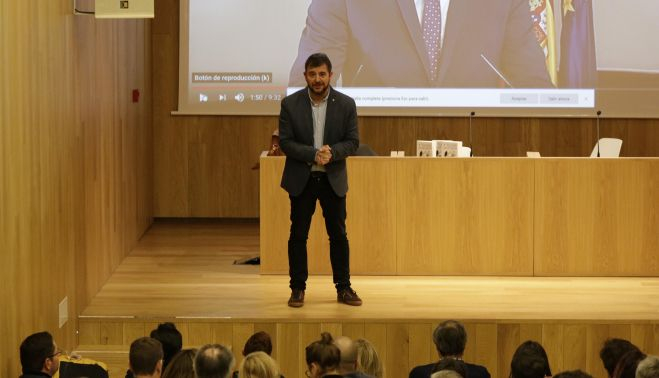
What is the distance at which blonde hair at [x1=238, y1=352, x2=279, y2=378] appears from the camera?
3.58 metres

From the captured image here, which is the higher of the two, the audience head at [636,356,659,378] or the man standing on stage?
the man standing on stage

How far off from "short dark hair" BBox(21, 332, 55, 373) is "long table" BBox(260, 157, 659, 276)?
9.35 feet

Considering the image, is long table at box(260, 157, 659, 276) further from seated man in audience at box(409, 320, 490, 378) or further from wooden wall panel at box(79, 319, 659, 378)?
seated man in audience at box(409, 320, 490, 378)

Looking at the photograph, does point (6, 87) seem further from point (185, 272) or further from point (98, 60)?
point (185, 272)

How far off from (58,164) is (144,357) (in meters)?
2.00

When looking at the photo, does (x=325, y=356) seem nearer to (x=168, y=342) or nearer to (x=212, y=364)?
(x=212, y=364)

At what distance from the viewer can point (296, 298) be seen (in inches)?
243

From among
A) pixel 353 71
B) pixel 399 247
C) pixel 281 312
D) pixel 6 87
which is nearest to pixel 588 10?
pixel 353 71

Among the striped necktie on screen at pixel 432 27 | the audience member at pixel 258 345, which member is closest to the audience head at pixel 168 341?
the audience member at pixel 258 345

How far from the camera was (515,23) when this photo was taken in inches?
A: 368

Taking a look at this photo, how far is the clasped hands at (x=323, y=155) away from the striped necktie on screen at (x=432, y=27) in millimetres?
3599

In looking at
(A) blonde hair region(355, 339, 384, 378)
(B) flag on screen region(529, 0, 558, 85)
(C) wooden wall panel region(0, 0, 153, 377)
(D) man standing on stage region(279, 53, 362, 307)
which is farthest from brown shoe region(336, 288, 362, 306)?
(B) flag on screen region(529, 0, 558, 85)

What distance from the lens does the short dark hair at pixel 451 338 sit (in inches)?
174

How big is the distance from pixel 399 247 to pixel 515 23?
301cm
